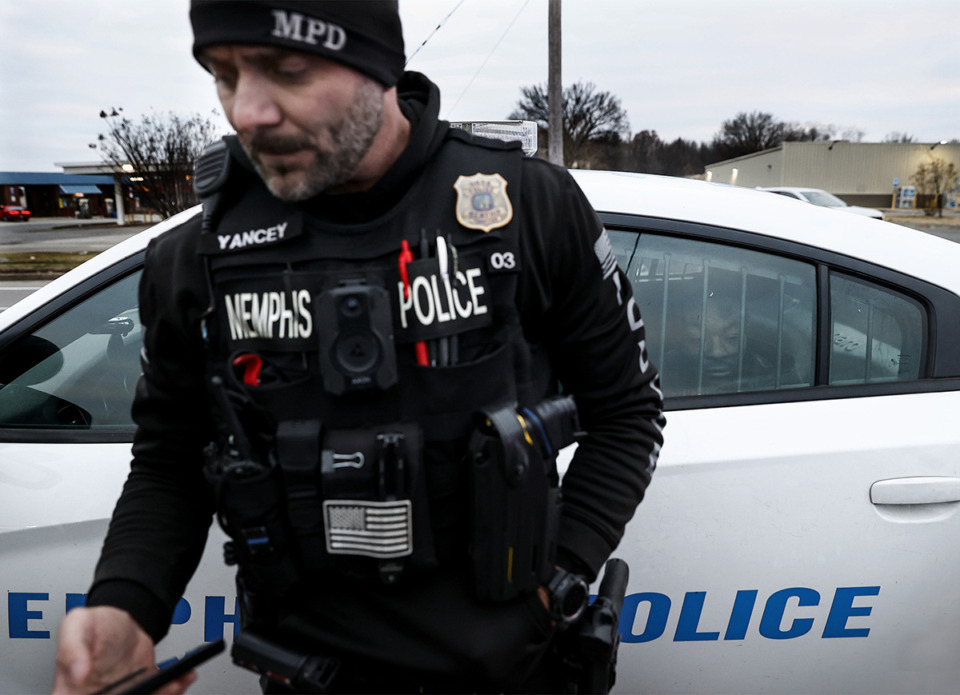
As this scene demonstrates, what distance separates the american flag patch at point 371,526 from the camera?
93cm

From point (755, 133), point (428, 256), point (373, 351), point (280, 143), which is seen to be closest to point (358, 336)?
point (373, 351)

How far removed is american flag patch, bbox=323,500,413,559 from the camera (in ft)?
3.05

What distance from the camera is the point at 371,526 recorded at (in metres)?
0.93

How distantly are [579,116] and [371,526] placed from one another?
3744cm

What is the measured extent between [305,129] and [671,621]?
1.16 m

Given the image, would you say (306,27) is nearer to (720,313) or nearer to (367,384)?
(367,384)

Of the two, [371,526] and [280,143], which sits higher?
[280,143]

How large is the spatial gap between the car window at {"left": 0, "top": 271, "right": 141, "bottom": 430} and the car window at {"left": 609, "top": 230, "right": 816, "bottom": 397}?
1.13 meters

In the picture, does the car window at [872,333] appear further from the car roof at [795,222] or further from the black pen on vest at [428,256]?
the black pen on vest at [428,256]

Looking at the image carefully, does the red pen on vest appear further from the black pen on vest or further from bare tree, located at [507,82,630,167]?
bare tree, located at [507,82,630,167]

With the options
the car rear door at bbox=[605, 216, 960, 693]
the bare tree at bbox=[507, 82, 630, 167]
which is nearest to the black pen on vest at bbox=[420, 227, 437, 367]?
the car rear door at bbox=[605, 216, 960, 693]

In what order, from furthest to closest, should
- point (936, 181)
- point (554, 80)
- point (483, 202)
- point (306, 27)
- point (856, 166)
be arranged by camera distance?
point (856, 166)
point (936, 181)
point (554, 80)
point (483, 202)
point (306, 27)

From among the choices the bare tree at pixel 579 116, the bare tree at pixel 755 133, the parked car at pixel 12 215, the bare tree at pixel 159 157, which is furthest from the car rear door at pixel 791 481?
the bare tree at pixel 755 133

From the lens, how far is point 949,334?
1.56 m
